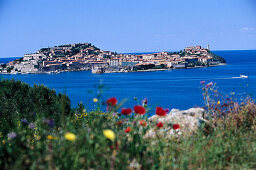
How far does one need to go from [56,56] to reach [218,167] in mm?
106794

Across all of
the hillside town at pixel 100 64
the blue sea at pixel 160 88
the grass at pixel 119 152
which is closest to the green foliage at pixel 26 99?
the blue sea at pixel 160 88

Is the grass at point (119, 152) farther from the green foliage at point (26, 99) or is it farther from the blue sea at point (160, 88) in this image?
the blue sea at point (160, 88)

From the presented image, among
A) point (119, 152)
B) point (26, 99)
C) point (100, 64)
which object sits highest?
point (119, 152)

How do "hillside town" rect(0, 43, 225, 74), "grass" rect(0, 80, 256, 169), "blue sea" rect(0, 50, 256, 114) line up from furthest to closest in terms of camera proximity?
"hillside town" rect(0, 43, 225, 74)
"blue sea" rect(0, 50, 256, 114)
"grass" rect(0, 80, 256, 169)

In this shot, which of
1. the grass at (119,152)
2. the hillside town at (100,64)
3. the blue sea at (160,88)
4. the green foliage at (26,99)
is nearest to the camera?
the grass at (119,152)

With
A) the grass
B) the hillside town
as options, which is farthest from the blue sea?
the hillside town

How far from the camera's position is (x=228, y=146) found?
2.07 m

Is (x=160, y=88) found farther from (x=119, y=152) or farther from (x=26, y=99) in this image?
(x=119, y=152)

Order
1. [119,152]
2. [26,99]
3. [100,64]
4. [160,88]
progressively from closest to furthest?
[119,152] → [26,99] → [160,88] → [100,64]

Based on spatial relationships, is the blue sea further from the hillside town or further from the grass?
the hillside town

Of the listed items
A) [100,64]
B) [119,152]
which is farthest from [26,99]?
[100,64]

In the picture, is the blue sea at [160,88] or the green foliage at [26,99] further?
the blue sea at [160,88]

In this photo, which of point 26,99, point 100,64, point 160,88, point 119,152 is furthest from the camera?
point 100,64

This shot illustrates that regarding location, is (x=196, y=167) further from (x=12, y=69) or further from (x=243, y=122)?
(x=12, y=69)
